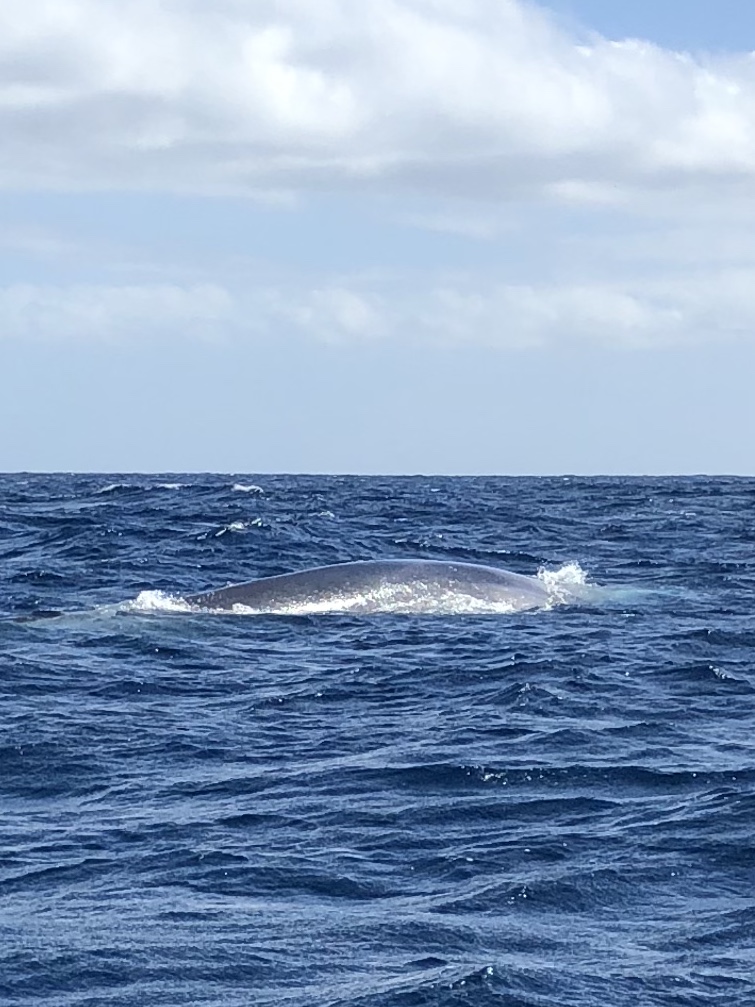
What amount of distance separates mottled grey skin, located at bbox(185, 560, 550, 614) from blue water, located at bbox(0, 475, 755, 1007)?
1.81 ft

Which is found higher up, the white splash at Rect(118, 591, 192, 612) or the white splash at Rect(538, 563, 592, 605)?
the white splash at Rect(538, 563, 592, 605)

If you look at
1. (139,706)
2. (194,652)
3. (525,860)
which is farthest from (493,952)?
(194,652)

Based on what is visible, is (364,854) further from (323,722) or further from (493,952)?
(323,722)

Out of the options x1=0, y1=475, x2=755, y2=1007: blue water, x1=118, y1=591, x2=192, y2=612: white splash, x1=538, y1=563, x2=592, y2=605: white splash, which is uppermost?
x1=538, y1=563, x2=592, y2=605: white splash

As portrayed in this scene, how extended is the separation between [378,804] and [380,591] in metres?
11.6

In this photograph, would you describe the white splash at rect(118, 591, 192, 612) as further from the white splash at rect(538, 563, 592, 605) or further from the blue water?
the white splash at rect(538, 563, 592, 605)

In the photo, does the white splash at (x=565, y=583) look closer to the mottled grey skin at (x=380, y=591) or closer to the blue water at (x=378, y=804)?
the blue water at (x=378, y=804)

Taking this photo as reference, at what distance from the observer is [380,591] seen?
2462 centimetres

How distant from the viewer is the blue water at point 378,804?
30.5ft

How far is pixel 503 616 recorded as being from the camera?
2412cm

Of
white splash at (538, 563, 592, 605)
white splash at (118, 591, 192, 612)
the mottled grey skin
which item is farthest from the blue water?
the mottled grey skin

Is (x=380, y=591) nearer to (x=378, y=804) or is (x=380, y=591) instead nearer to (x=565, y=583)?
(x=565, y=583)

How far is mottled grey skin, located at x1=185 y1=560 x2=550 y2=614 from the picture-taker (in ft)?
79.4

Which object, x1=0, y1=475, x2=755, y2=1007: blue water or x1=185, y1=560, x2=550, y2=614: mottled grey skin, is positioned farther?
x1=185, y1=560, x2=550, y2=614: mottled grey skin
